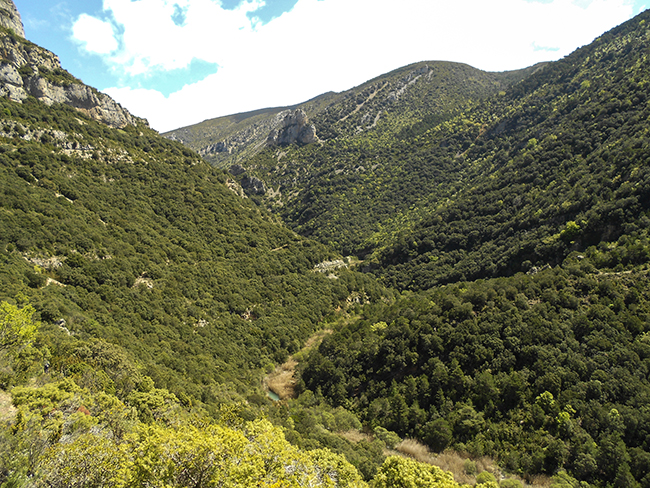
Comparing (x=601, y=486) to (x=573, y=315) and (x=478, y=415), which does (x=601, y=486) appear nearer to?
(x=478, y=415)

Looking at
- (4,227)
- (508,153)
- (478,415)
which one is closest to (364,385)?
(478,415)

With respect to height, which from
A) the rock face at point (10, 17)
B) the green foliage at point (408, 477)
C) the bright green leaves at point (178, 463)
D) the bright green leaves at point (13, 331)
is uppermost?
the rock face at point (10, 17)

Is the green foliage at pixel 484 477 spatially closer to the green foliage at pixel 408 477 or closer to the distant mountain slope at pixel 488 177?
the green foliage at pixel 408 477

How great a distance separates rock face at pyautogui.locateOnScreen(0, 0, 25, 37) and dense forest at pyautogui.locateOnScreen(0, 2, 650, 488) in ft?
32.9

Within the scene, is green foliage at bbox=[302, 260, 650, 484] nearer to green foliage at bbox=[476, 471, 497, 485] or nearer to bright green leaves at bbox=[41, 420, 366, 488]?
green foliage at bbox=[476, 471, 497, 485]

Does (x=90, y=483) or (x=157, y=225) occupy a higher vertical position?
(x=157, y=225)

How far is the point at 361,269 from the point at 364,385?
66.3m

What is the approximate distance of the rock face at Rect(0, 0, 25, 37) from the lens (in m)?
88.2

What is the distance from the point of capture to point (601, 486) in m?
31.3

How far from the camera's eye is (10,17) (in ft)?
296

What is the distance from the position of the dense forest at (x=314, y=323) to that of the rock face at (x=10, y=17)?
32.9 ft

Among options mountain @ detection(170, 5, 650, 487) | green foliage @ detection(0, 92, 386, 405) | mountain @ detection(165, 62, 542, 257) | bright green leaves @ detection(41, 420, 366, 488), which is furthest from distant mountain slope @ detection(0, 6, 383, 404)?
mountain @ detection(165, 62, 542, 257)

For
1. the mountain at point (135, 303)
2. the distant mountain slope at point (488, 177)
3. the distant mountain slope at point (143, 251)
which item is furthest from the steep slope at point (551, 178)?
the distant mountain slope at point (143, 251)

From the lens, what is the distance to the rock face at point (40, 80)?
75.8m
